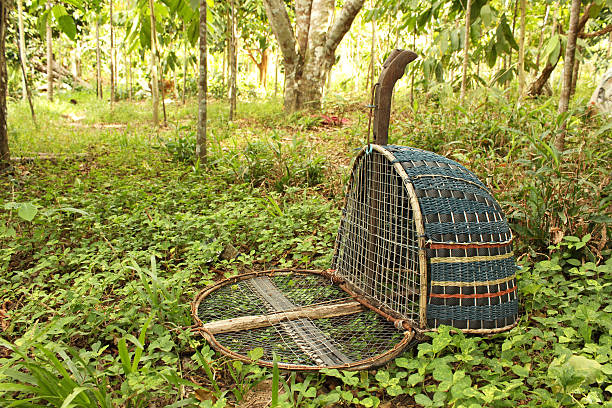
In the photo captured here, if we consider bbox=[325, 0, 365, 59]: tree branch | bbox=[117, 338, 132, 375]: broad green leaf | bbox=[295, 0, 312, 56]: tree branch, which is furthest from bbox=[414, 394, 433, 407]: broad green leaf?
bbox=[295, 0, 312, 56]: tree branch

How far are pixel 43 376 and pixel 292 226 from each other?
2007 mm

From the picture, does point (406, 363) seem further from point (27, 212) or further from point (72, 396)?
point (27, 212)

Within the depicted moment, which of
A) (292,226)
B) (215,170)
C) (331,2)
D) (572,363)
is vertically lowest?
(572,363)

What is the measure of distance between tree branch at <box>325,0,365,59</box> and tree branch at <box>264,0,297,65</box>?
1.95ft

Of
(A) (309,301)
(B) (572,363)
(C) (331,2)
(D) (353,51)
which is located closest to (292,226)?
(A) (309,301)

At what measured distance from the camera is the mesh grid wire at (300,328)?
206 centimetres

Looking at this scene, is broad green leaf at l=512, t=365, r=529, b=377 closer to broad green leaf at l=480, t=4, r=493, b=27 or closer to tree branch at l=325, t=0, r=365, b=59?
broad green leaf at l=480, t=4, r=493, b=27

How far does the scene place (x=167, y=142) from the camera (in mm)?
5809

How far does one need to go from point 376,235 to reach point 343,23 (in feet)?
17.6

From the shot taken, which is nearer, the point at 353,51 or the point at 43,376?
the point at 43,376

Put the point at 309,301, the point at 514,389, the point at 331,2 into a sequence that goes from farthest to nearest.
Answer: the point at 331,2 → the point at 309,301 → the point at 514,389

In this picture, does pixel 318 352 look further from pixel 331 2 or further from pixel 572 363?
pixel 331 2

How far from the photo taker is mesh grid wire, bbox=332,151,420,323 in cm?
246

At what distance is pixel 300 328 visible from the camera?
7.50 feet
